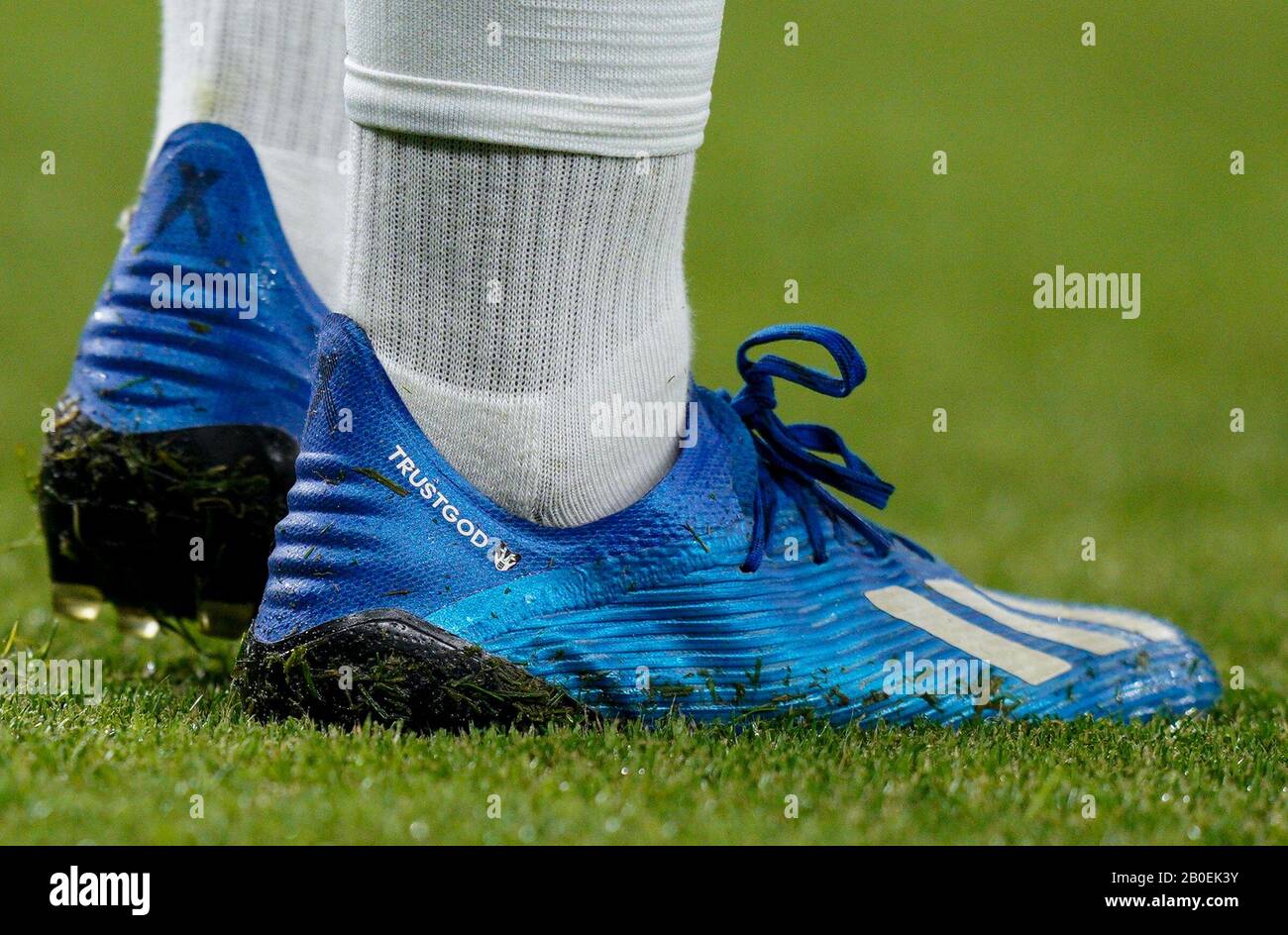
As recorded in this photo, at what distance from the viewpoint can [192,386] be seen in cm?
191

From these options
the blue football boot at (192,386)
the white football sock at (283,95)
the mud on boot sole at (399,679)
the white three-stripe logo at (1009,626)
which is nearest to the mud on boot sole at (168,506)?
the blue football boot at (192,386)

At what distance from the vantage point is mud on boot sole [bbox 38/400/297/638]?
74.9 inches

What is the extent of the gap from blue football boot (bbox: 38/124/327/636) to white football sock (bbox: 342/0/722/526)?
0.37m

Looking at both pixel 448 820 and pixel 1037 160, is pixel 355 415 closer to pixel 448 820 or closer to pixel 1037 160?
pixel 448 820

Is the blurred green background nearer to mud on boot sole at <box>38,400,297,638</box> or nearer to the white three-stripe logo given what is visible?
mud on boot sole at <box>38,400,297,638</box>

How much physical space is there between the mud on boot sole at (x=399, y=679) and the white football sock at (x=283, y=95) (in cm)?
58

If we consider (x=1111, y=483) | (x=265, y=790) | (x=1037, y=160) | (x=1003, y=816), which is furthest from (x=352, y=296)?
(x=1037, y=160)

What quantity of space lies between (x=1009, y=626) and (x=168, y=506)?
1.01m
